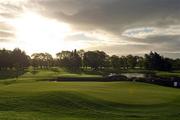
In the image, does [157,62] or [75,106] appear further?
[157,62]

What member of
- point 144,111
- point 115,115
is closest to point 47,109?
point 115,115

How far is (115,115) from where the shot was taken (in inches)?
1156

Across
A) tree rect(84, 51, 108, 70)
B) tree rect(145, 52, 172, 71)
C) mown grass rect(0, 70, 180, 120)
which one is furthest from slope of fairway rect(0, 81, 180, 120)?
tree rect(84, 51, 108, 70)

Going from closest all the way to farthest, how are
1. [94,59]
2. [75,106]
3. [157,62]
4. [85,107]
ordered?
[85,107], [75,106], [157,62], [94,59]

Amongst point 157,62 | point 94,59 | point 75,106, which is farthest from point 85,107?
point 94,59

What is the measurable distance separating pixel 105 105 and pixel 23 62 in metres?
115

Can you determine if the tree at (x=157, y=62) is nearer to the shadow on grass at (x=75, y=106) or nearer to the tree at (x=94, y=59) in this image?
the tree at (x=94, y=59)

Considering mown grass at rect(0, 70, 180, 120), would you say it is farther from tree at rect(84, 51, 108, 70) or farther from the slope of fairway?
tree at rect(84, 51, 108, 70)

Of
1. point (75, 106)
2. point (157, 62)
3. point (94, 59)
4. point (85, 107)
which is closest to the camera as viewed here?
point (85, 107)

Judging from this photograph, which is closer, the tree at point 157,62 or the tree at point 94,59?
the tree at point 157,62

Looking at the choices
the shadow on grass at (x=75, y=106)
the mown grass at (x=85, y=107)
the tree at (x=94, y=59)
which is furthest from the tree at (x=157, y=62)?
the shadow on grass at (x=75, y=106)

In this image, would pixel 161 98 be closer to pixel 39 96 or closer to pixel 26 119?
pixel 39 96

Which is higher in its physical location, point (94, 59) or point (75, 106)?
point (94, 59)

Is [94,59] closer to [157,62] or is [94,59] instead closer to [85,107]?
[157,62]
